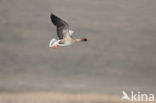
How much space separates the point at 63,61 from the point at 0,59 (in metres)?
1.91

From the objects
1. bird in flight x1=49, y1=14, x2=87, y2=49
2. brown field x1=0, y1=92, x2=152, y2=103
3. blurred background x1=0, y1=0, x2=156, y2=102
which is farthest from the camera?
blurred background x1=0, y1=0, x2=156, y2=102

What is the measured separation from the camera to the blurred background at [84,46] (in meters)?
23.8

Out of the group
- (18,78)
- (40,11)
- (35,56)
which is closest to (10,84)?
(18,78)

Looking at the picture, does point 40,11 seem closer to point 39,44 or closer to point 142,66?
point 39,44

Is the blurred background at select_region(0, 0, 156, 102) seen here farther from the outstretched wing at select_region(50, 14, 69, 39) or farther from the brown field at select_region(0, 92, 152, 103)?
the outstretched wing at select_region(50, 14, 69, 39)

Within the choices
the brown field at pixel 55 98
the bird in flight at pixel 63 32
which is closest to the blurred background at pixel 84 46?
the brown field at pixel 55 98

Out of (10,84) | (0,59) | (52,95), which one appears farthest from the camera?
(0,59)

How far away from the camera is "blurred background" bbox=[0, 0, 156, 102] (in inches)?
936

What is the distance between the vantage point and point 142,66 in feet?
82.5

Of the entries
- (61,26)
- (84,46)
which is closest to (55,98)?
(84,46)

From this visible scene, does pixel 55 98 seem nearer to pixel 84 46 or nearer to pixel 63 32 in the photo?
pixel 84 46

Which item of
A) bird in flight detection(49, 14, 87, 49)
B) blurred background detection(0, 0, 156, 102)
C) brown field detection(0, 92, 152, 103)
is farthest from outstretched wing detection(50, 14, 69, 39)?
blurred background detection(0, 0, 156, 102)

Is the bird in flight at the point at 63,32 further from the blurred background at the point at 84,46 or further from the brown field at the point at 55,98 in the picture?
the blurred background at the point at 84,46

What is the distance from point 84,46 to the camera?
25.7 meters
